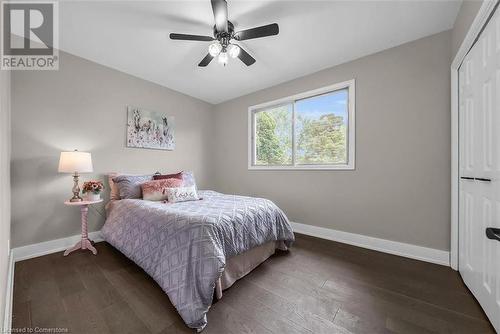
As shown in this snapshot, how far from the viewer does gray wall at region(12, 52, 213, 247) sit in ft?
7.41

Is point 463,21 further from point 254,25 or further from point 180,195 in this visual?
point 180,195

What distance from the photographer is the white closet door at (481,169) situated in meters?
1.25

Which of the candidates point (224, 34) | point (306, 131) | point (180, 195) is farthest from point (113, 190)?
point (306, 131)

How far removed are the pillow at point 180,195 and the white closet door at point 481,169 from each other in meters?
2.62

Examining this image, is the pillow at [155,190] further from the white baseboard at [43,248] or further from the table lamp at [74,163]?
the white baseboard at [43,248]

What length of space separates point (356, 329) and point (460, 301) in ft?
3.21

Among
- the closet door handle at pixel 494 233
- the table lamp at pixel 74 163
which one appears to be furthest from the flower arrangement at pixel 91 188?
the closet door handle at pixel 494 233

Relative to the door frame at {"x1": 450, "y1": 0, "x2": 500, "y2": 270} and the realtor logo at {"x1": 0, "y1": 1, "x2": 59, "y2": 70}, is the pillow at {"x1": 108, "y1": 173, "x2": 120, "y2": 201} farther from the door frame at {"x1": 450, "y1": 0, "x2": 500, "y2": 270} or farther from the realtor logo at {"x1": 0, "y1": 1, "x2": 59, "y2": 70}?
the door frame at {"x1": 450, "y1": 0, "x2": 500, "y2": 270}

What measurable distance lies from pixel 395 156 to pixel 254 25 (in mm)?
2233

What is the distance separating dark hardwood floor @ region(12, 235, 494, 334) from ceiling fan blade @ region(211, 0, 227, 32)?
7.82 feet

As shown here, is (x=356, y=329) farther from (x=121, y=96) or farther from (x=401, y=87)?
(x=121, y=96)

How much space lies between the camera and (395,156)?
93.7 inches

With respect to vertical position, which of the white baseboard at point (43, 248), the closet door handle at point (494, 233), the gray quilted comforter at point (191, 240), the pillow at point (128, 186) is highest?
the pillow at point (128, 186)

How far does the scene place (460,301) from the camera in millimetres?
1528
